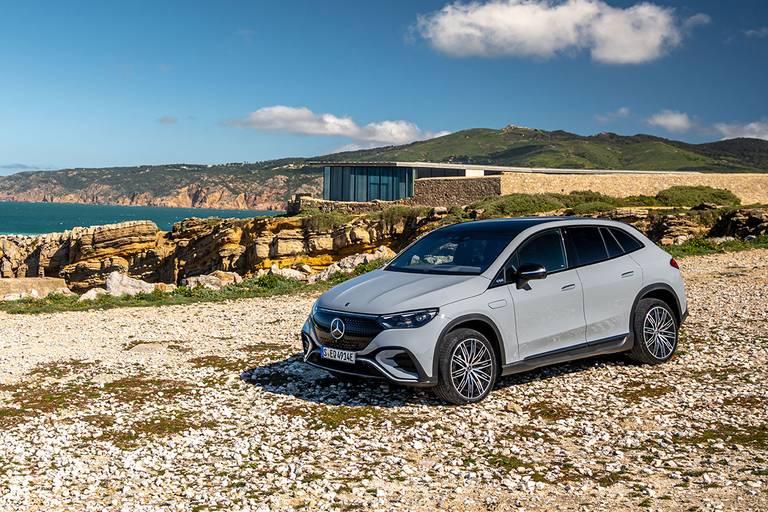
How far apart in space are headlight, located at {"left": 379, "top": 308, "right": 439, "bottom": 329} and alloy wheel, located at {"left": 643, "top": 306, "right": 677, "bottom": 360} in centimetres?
342

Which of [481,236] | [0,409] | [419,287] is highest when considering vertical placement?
[481,236]

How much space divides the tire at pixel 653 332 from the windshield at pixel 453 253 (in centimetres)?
217

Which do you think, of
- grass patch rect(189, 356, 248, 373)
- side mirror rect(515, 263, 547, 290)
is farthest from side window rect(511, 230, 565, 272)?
grass patch rect(189, 356, 248, 373)

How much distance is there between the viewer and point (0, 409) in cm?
800

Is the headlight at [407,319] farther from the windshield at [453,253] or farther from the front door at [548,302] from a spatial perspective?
the front door at [548,302]

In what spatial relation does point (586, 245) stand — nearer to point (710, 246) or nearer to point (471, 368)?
point (471, 368)

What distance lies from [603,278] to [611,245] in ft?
2.15

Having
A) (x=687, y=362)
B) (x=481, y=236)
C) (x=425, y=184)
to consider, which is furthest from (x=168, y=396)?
(x=425, y=184)

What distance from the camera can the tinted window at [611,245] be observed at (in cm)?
936

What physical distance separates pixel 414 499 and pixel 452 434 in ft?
5.47

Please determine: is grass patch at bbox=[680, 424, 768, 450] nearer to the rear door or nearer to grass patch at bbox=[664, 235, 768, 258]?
the rear door

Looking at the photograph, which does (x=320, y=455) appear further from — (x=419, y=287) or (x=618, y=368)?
(x=618, y=368)

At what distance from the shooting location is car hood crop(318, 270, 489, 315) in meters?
7.70

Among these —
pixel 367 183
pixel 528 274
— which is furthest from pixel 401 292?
pixel 367 183
